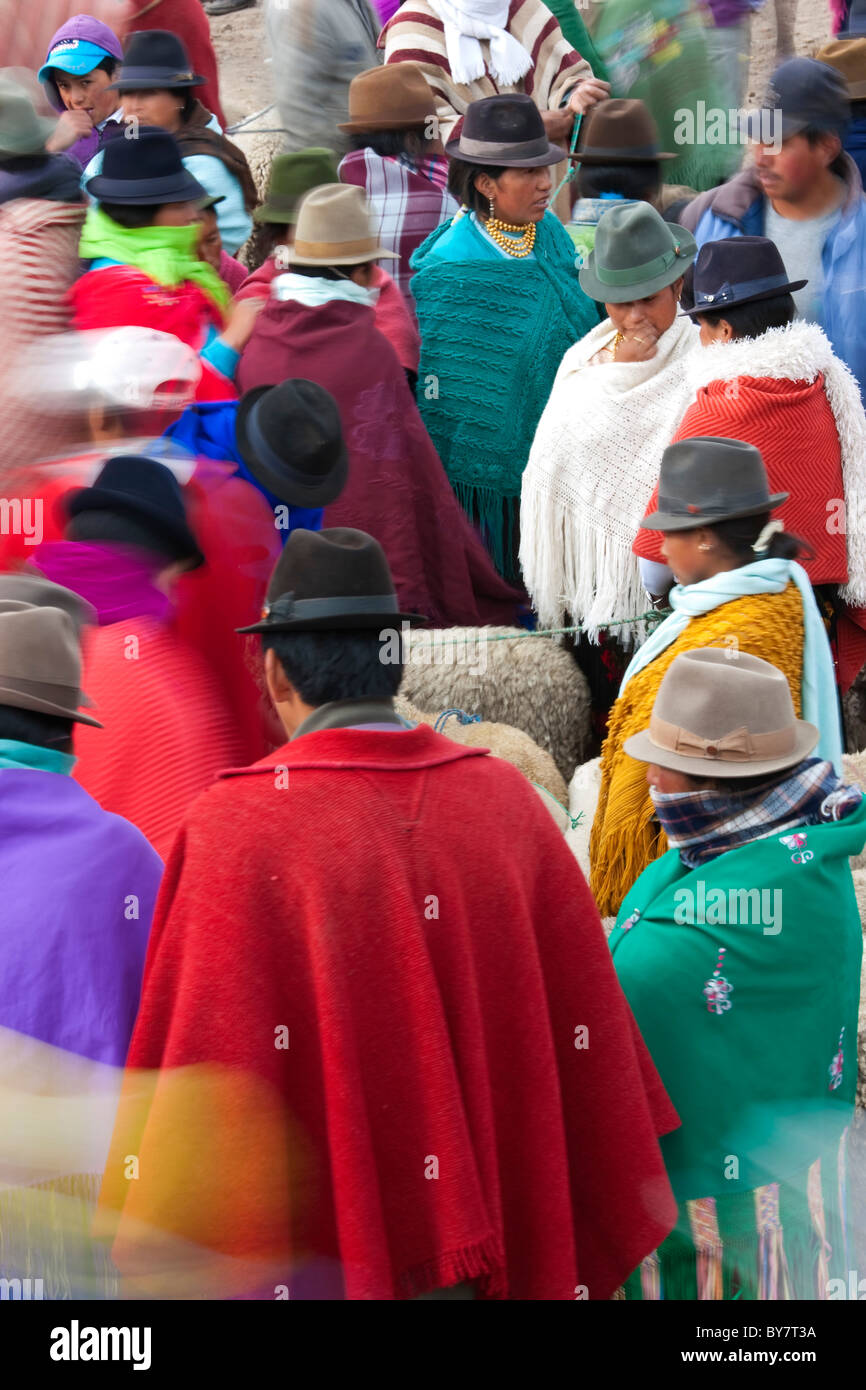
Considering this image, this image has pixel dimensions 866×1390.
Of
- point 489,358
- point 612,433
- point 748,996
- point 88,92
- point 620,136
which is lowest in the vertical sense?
point 748,996

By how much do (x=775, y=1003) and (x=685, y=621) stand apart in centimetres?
105

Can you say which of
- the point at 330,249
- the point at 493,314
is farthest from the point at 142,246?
the point at 493,314

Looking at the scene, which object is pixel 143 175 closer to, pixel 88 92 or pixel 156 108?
pixel 156 108

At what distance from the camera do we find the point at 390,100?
5.97 m

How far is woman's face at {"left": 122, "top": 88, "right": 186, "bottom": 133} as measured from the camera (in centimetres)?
629

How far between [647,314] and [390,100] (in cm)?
152

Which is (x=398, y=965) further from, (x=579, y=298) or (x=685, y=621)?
(x=579, y=298)

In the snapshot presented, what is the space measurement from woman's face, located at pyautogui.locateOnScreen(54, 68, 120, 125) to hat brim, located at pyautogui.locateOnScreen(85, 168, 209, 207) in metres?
1.97

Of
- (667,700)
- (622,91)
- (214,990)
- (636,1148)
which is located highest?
(622,91)

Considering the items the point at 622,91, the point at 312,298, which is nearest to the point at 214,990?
the point at 312,298

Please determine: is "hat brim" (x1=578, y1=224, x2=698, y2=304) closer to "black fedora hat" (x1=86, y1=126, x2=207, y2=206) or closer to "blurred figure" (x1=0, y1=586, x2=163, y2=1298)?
"black fedora hat" (x1=86, y1=126, x2=207, y2=206)

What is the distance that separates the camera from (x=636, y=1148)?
2615 mm

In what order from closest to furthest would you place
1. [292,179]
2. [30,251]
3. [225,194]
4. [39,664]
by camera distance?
[39,664] < [30,251] < [292,179] < [225,194]

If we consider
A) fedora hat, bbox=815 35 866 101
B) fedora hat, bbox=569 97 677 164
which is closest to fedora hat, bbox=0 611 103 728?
fedora hat, bbox=569 97 677 164
